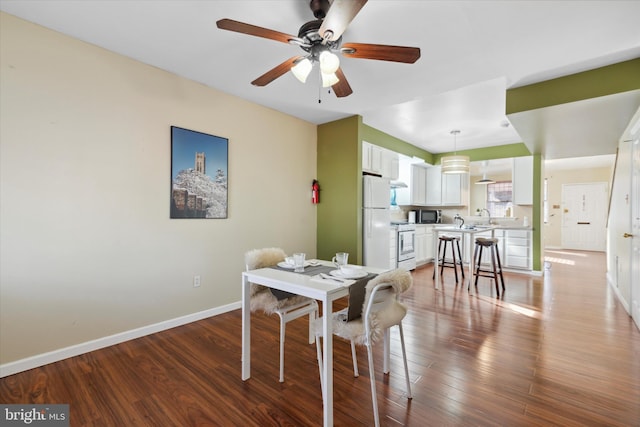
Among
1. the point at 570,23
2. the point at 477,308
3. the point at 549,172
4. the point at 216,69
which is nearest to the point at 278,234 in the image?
the point at 216,69

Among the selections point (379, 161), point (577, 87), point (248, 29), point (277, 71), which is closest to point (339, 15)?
point (248, 29)

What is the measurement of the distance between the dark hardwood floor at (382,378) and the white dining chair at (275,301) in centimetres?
39

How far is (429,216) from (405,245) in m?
1.70

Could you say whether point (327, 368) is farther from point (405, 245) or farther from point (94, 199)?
point (405, 245)

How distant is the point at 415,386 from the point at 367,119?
3.60 metres

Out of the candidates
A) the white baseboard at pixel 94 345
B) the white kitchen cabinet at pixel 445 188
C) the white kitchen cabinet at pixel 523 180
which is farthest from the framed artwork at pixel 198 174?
the white kitchen cabinet at pixel 523 180

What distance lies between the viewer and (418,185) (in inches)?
255

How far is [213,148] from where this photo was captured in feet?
10.5

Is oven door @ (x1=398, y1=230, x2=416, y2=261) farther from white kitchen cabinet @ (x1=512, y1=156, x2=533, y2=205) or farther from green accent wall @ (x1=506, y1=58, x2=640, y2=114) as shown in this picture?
green accent wall @ (x1=506, y1=58, x2=640, y2=114)

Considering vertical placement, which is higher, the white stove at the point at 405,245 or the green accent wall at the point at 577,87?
the green accent wall at the point at 577,87

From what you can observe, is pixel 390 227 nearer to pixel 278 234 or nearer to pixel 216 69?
pixel 278 234

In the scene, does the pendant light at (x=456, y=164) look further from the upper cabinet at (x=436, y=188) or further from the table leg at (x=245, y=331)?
the table leg at (x=245, y=331)

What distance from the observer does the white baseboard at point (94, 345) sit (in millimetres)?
2043

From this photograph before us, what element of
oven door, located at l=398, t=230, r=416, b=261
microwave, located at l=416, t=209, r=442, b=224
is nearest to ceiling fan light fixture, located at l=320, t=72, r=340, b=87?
oven door, located at l=398, t=230, r=416, b=261
